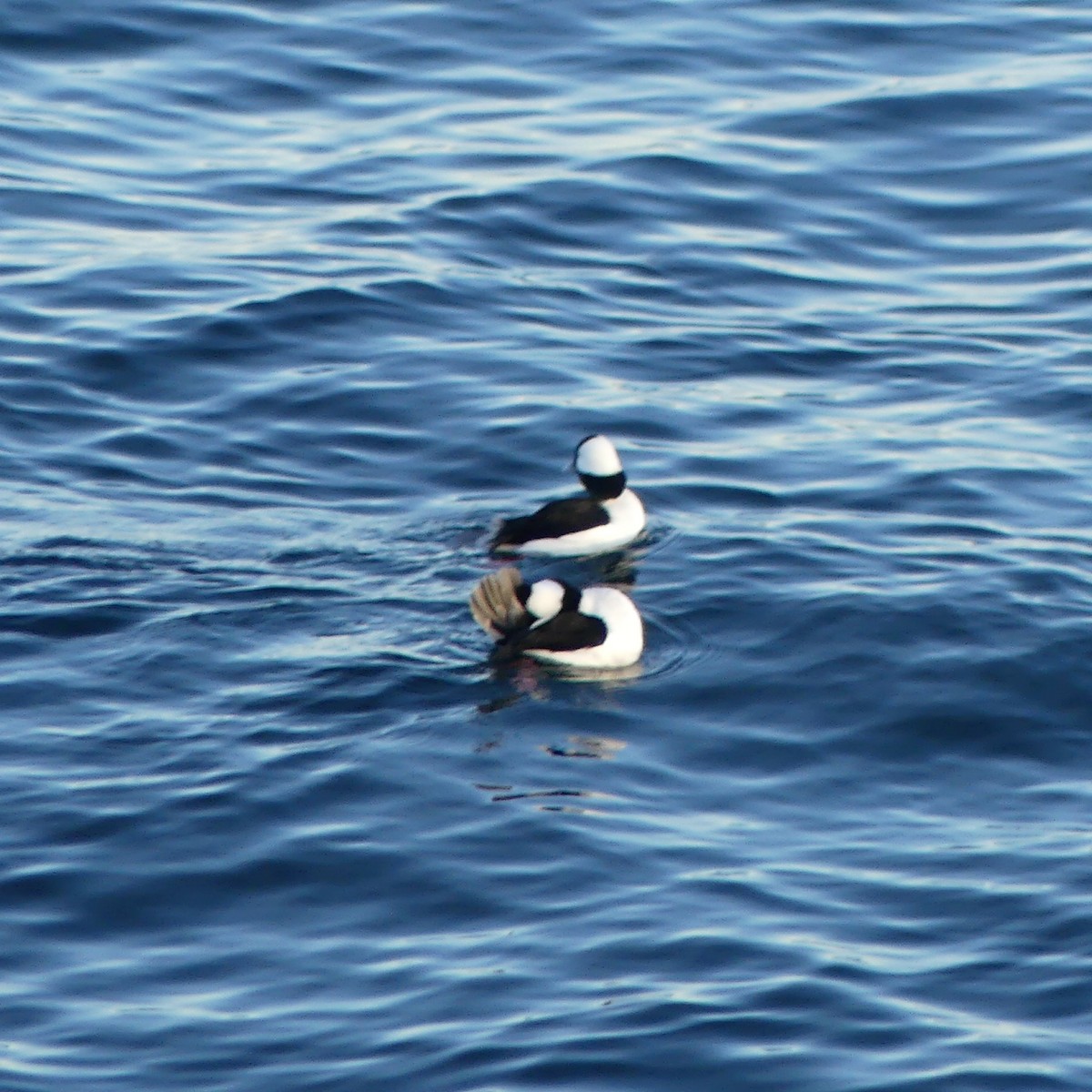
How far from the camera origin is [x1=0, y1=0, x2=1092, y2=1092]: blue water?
385 inches

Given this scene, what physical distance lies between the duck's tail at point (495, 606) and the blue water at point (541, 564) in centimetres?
21

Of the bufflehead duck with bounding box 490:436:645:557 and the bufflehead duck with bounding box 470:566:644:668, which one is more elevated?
the bufflehead duck with bounding box 490:436:645:557

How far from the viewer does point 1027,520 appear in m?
14.8

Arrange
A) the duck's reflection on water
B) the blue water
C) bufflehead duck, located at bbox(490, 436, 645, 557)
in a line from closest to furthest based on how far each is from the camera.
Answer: the blue water, the duck's reflection on water, bufflehead duck, located at bbox(490, 436, 645, 557)

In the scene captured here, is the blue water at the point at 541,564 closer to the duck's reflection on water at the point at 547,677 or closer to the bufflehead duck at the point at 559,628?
the duck's reflection on water at the point at 547,677

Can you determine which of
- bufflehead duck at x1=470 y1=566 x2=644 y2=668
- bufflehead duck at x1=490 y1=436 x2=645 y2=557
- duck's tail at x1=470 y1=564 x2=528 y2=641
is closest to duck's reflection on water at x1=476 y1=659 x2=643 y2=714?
bufflehead duck at x1=470 y1=566 x2=644 y2=668

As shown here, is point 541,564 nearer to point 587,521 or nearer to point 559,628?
point 587,521

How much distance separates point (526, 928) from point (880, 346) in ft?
27.2

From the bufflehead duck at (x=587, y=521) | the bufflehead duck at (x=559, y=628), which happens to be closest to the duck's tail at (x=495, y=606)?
the bufflehead duck at (x=559, y=628)

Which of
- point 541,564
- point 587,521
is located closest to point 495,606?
point 587,521

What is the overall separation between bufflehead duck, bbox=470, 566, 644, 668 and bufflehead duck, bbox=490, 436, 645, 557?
4.62 feet

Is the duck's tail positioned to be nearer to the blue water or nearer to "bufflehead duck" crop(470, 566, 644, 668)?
"bufflehead duck" crop(470, 566, 644, 668)

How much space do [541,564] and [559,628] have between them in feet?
6.50

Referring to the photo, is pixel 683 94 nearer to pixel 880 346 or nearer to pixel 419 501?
pixel 880 346
